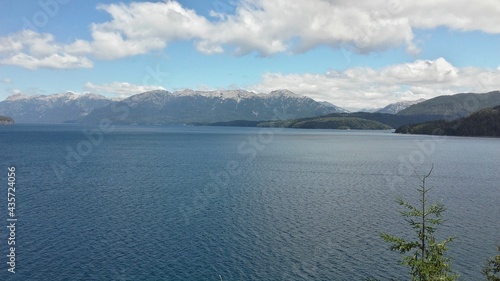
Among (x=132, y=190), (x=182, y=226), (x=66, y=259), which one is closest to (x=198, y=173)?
(x=132, y=190)

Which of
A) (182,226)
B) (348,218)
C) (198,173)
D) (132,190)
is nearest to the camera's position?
(182,226)

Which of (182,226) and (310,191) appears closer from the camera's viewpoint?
(182,226)

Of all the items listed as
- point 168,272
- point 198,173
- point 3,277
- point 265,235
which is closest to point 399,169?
point 198,173

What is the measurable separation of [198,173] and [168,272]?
75.1 metres

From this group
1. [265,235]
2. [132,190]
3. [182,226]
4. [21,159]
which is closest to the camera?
[265,235]

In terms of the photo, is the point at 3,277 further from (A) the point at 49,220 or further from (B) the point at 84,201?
(B) the point at 84,201

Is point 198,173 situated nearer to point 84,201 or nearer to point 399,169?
point 84,201

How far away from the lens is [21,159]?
145 meters

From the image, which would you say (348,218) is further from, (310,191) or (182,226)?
(182,226)

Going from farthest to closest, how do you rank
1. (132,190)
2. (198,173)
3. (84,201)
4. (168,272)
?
(198,173)
(132,190)
(84,201)
(168,272)

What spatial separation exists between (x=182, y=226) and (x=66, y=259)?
20.0 meters

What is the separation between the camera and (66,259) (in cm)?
4850

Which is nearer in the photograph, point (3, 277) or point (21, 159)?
point (3, 277)

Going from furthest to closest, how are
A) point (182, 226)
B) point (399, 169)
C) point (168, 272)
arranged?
point (399, 169), point (182, 226), point (168, 272)
